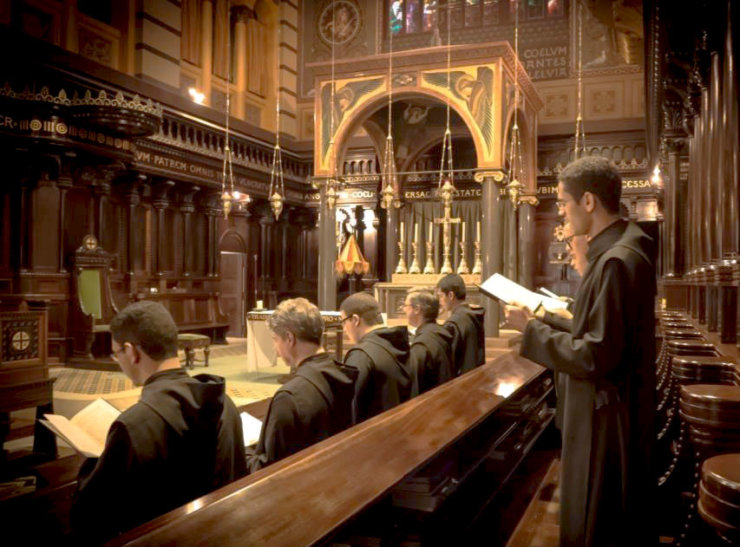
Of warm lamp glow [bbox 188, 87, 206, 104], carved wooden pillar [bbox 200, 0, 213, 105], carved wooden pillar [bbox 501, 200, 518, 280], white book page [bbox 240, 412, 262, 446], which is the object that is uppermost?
carved wooden pillar [bbox 200, 0, 213, 105]

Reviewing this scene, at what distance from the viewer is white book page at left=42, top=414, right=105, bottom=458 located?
2.04 m

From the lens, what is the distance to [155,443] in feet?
6.49

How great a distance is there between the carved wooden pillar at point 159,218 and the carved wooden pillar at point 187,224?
48 centimetres

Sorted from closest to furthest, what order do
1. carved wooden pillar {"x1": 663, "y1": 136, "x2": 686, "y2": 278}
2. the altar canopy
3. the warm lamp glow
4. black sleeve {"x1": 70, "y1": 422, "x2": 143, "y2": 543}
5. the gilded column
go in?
black sleeve {"x1": 70, "y1": 422, "x2": 143, "y2": 543} < the altar canopy < carved wooden pillar {"x1": 663, "y1": 136, "x2": 686, "y2": 278} < the gilded column < the warm lamp glow

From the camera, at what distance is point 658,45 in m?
7.33

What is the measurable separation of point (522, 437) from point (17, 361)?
395 centimetres

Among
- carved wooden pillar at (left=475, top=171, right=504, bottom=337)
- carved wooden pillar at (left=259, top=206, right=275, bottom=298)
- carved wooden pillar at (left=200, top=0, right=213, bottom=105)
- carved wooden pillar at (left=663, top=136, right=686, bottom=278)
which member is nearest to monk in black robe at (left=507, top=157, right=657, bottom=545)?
carved wooden pillar at (left=475, top=171, right=504, bottom=337)

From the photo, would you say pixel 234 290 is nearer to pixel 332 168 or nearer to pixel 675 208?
pixel 332 168

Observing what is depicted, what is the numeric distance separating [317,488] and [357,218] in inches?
548

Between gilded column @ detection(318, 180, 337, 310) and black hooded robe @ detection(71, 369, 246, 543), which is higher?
gilded column @ detection(318, 180, 337, 310)

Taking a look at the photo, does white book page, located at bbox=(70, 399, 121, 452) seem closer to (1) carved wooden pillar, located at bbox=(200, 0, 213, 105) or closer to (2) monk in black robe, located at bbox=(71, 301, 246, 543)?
(2) monk in black robe, located at bbox=(71, 301, 246, 543)

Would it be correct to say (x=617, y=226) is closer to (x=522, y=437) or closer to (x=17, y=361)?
(x=522, y=437)

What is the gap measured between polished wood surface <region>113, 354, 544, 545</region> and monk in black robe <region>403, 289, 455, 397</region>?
1281mm

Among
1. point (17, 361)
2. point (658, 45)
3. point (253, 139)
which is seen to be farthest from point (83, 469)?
point (253, 139)
